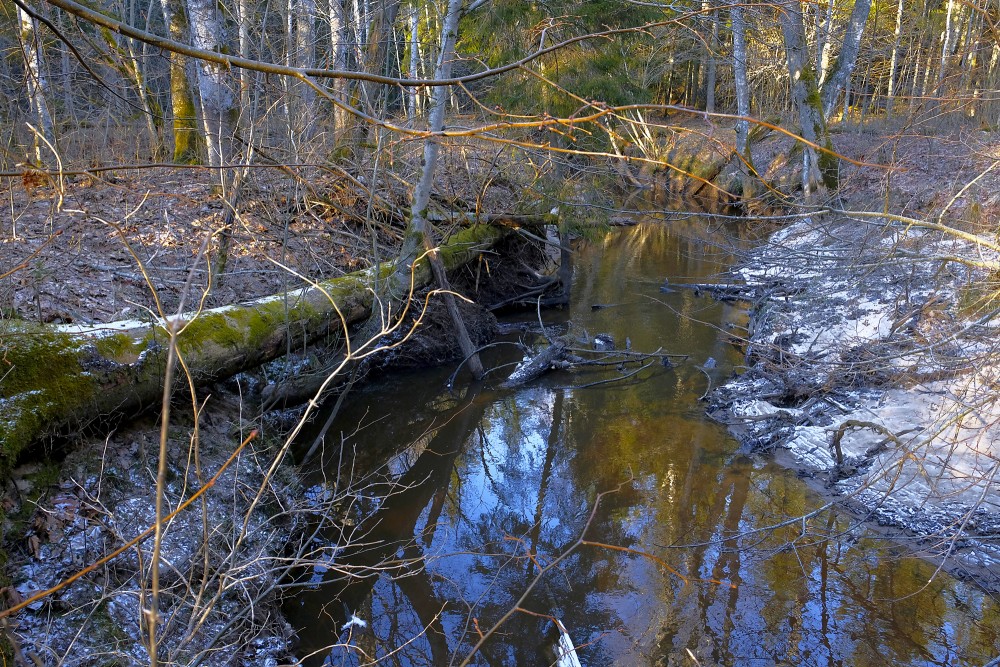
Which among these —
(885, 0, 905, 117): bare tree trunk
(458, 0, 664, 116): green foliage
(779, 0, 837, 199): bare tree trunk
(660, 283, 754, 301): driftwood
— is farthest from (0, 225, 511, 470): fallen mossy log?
(779, 0, 837, 199): bare tree trunk

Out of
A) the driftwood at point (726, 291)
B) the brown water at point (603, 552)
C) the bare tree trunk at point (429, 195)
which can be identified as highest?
the bare tree trunk at point (429, 195)

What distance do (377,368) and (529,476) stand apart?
9.36 ft

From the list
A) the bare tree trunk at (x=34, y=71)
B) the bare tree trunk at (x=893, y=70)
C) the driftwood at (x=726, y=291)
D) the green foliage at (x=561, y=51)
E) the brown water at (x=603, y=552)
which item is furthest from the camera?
the driftwood at (x=726, y=291)

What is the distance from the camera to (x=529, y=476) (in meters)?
6.77

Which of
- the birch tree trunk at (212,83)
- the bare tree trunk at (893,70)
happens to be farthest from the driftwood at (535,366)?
the bare tree trunk at (893,70)

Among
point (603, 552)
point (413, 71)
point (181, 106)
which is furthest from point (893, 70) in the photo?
point (181, 106)

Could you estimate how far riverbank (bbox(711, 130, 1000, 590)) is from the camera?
4.71 meters

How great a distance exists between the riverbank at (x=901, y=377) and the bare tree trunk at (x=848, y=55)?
5978mm

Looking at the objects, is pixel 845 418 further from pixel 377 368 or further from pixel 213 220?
pixel 213 220

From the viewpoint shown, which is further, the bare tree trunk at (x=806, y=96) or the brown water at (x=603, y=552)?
the bare tree trunk at (x=806, y=96)

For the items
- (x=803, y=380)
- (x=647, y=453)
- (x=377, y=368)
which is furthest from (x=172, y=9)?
(x=803, y=380)

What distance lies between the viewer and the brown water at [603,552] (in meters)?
4.48

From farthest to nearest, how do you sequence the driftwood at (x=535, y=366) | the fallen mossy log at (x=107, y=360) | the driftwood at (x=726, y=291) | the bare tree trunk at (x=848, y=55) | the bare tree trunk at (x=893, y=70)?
the bare tree trunk at (x=848, y=55) → the driftwood at (x=726, y=291) → the driftwood at (x=535, y=366) → the bare tree trunk at (x=893, y=70) → the fallen mossy log at (x=107, y=360)

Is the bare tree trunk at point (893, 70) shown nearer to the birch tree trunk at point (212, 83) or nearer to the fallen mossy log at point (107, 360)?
the fallen mossy log at point (107, 360)
